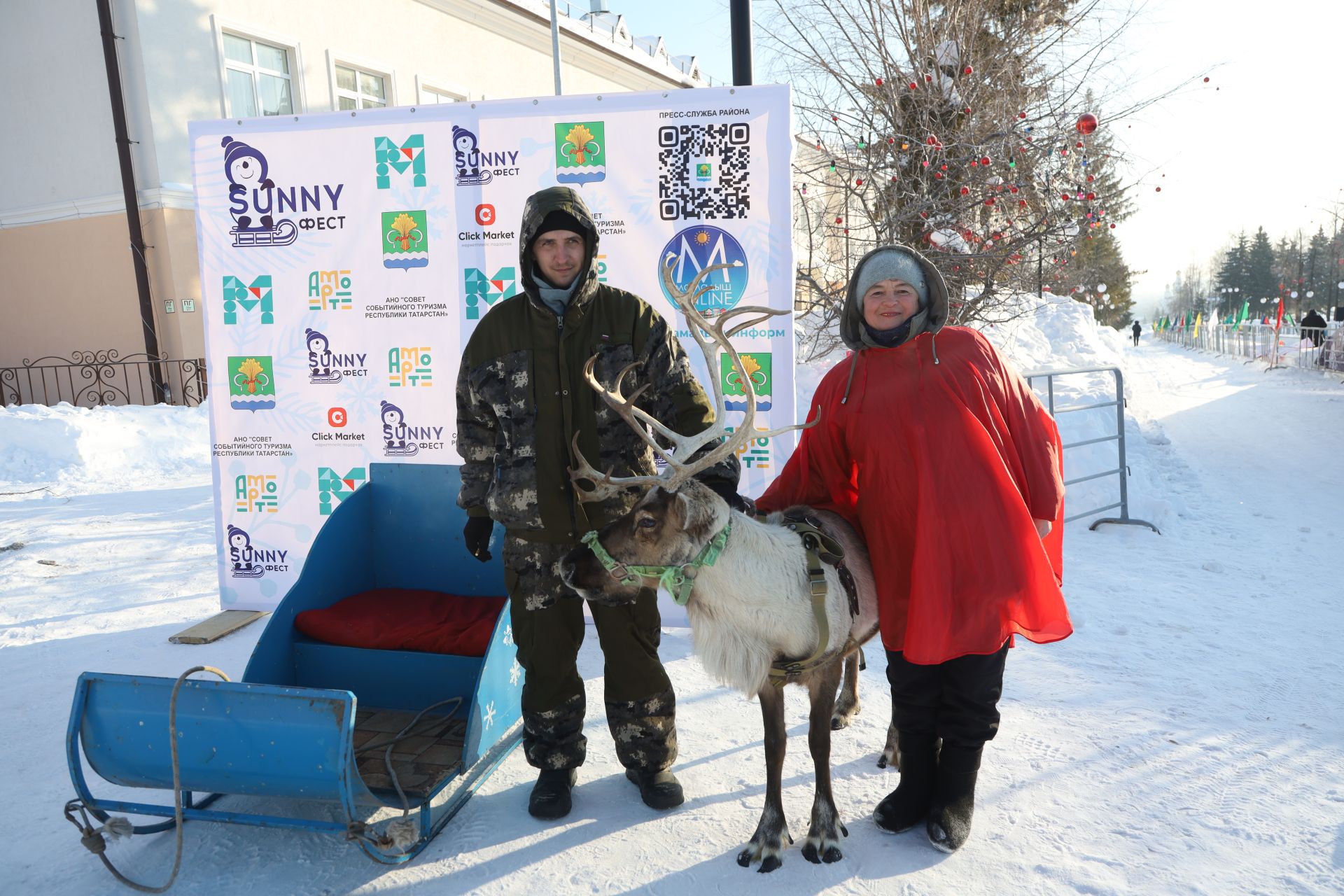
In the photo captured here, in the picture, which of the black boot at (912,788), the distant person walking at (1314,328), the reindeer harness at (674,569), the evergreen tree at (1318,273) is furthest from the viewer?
the evergreen tree at (1318,273)

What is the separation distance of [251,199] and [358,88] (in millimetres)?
12522

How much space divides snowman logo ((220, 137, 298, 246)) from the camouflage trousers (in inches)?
115

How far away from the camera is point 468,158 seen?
4.48 metres

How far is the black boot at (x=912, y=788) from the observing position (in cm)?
275

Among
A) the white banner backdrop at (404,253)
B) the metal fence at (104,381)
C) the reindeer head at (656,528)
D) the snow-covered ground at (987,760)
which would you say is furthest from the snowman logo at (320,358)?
the metal fence at (104,381)

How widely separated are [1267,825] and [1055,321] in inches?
473

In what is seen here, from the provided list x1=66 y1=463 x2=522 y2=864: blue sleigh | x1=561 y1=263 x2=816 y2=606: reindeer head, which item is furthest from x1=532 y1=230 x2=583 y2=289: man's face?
x1=66 y1=463 x2=522 y2=864: blue sleigh

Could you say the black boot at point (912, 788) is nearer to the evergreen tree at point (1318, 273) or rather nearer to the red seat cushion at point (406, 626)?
the red seat cushion at point (406, 626)

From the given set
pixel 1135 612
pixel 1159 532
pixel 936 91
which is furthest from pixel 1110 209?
pixel 1135 612

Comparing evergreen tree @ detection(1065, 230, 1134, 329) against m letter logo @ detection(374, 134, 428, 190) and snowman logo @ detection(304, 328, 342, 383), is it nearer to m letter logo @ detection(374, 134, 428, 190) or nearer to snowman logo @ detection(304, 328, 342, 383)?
m letter logo @ detection(374, 134, 428, 190)

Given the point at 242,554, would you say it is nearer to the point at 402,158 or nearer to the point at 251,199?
the point at 251,199

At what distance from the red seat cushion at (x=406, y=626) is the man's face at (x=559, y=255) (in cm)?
142

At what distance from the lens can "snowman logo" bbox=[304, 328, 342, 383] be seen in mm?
4766

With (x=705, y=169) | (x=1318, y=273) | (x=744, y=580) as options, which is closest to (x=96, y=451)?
(x=705, y=169)
